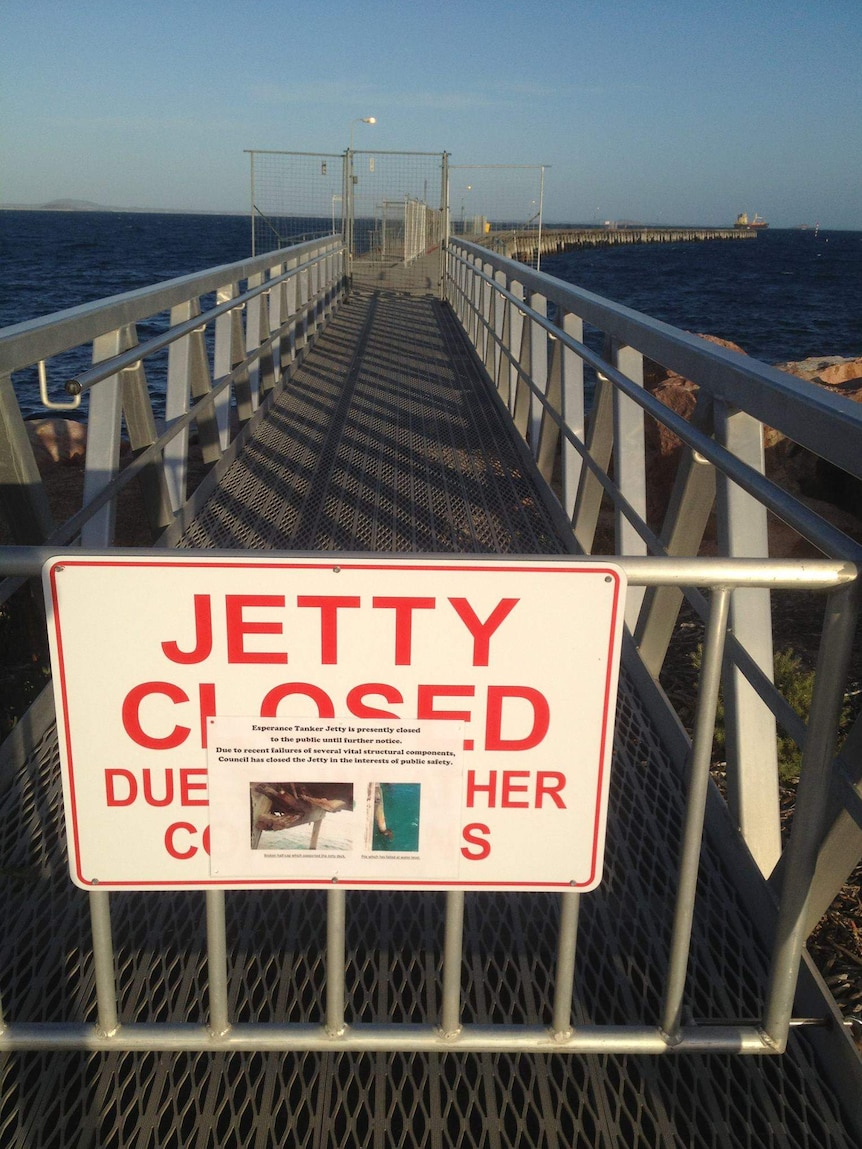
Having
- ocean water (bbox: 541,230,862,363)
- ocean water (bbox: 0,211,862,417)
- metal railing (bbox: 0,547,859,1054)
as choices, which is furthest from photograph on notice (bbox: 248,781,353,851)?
ocean water (bbox: 541,230,862,363)

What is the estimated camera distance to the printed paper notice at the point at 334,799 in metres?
1.68

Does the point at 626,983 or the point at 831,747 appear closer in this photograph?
the point at 831,747

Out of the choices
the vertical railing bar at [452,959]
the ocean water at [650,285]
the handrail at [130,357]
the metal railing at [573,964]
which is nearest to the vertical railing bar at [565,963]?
the metal railing at [573,964]

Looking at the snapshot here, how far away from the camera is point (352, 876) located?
5.83 ft

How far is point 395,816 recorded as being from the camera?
174 centimetres

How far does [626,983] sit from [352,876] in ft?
2.76

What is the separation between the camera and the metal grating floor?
6.41ft

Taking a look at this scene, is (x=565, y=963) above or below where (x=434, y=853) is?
below

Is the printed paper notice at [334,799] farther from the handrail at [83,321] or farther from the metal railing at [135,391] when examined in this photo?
the handrail at [83,321]

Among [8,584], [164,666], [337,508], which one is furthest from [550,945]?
[337,508]

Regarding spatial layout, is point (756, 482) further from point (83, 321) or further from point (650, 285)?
point (650, 285)

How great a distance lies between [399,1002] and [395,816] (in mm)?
704

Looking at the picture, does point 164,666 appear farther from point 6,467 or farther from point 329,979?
point 6,467

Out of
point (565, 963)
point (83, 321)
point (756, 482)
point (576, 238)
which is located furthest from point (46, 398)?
point (576, 238)
